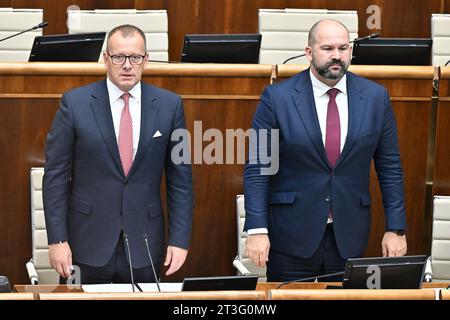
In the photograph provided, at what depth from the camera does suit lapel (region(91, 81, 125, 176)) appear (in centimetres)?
216

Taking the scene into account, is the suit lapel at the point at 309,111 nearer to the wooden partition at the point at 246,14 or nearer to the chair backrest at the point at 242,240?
the chair backrest at the point at 242,240

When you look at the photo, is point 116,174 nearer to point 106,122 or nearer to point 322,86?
point 106,122

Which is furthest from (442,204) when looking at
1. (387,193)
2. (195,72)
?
(195,72)

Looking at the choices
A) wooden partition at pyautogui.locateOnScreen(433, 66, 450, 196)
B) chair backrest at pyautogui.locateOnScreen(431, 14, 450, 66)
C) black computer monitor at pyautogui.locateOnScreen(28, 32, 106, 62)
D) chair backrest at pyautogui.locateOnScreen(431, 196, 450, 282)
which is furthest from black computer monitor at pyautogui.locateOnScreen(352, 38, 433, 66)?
black computer monitor at pyautogui.locateOnScreen(28, 32, 106, 62)

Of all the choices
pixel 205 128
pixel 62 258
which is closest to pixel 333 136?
pixel 205 128

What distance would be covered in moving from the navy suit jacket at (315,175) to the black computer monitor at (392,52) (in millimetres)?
554

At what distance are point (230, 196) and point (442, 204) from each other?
476mm

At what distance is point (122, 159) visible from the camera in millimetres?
2176

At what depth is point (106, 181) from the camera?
216 cm

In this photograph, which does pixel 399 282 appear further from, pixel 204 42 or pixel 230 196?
pixel 204 42

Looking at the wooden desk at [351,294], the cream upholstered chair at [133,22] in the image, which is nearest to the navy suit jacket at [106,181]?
the wooden desk at [351,294]

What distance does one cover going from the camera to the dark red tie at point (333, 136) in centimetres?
222

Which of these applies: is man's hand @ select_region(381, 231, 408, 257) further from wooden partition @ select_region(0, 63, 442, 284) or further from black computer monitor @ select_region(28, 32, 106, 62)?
black computer monitor @ select_region(28, 32, 106, 62)

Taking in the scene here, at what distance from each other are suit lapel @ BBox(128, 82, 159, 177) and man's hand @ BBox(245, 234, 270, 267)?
260mm
